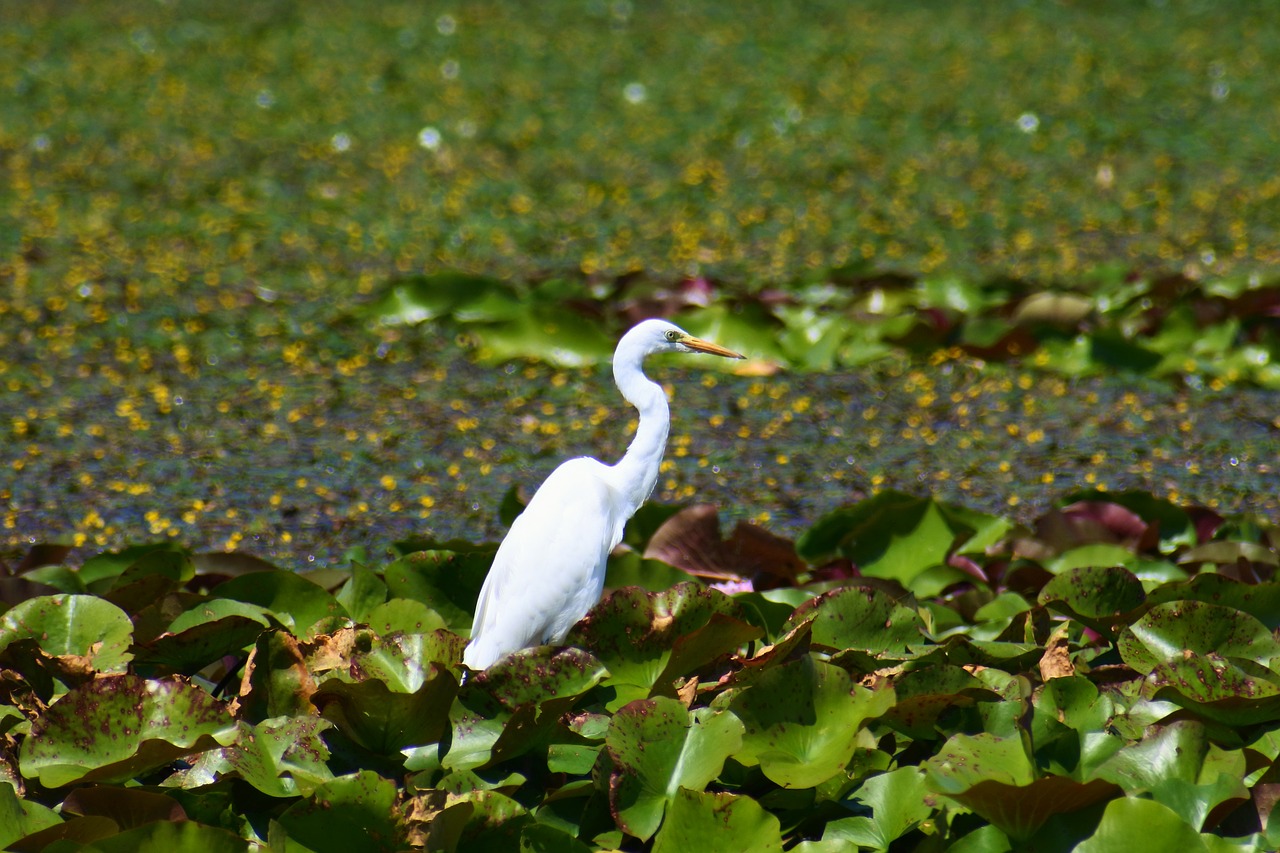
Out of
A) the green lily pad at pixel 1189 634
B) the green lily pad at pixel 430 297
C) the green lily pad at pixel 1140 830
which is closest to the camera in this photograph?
the green lily pad at pixel 1140 830

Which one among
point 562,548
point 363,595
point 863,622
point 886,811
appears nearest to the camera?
point 886,811

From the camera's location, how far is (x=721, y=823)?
7.40 feet

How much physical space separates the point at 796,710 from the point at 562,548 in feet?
2.12

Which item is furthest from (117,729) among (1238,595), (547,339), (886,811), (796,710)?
(547,339)

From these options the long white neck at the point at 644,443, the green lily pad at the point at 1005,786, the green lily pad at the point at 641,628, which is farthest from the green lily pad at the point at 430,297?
the green lily pad at the point at 1005,786

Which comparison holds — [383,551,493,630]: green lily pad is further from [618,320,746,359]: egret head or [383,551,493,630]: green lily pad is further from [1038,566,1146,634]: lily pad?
[1038,566,1146,634]: lily pad

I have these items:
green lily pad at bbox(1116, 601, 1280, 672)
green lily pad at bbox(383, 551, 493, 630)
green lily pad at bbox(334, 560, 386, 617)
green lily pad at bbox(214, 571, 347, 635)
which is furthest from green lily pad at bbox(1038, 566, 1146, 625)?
green lily pad at bbox(214, 571, 347, 635)

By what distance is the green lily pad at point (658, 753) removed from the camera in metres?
2.35

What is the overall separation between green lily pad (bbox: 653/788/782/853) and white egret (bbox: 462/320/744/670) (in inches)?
26.9

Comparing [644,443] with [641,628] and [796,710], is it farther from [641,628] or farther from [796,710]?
[796,710]

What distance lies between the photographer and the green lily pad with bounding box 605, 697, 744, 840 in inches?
92.4

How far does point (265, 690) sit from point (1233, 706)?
5.39 ft

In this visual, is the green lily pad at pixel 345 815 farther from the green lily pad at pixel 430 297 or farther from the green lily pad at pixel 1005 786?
the green lily pad at pixel 430 297

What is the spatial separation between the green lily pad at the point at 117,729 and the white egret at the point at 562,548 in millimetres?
597
